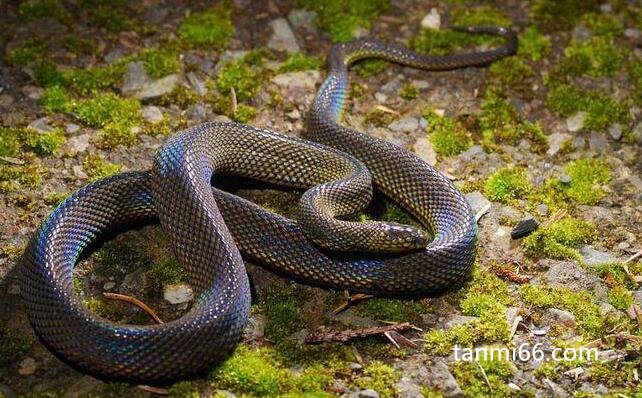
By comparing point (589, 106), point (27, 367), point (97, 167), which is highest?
point (589, 106)

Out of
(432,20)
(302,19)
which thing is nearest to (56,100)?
(302,19)

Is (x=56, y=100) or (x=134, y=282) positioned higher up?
(x=56, y=100)

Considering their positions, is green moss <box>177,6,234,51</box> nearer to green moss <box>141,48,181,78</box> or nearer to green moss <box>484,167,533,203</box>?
green moss <box>141,48,181,78</box>

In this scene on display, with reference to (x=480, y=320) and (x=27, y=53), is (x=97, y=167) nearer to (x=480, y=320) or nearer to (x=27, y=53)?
(x=27, y=53)

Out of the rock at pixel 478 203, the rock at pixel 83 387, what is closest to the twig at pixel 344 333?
the rock at pixel 83 387

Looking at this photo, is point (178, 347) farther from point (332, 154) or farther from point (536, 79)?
point (536, 79)

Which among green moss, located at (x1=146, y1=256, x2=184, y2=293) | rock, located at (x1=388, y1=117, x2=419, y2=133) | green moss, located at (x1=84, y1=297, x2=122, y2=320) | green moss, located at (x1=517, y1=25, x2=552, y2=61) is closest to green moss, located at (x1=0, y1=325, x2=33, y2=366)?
green moss, located at (x1=84, y1=297, x2=122, y2=320)
